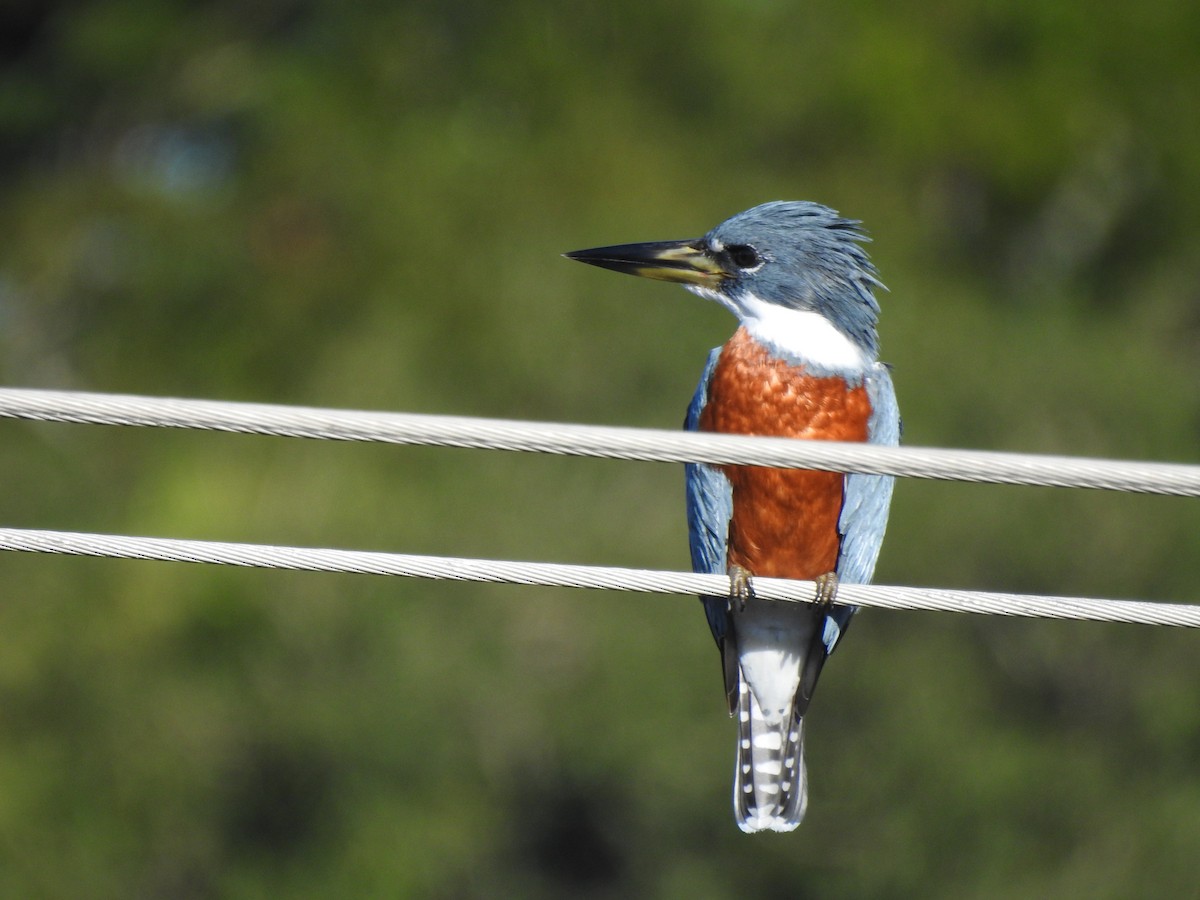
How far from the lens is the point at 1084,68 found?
15242mm

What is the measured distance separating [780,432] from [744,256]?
0.61m

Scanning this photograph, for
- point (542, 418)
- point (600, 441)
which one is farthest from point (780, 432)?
point (542, 418)

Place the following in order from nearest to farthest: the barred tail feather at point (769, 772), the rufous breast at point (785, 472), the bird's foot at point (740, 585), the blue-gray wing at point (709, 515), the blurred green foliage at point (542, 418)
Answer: the bird's foot at point (740, 585) → the rufous breast at point (785, 472) → the blue-gray wing at point (709, 515) → the barred tail feather at point (769, 772) → the blurred green foliage at point (542, 418)

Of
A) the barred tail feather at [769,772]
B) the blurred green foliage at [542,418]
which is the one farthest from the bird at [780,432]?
the blurred green foliage at [542,418]

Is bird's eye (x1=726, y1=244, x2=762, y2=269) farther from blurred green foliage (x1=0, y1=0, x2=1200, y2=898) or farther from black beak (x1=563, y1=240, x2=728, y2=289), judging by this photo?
blurred green foliage (x1=0, y1=0, x2=1200, y2=898)

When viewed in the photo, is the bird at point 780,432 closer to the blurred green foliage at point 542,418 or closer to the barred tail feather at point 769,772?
the barred tail feather at point 769,772

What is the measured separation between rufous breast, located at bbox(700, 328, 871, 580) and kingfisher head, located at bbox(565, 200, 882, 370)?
0.29 ft

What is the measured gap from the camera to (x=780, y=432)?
3.32 meters

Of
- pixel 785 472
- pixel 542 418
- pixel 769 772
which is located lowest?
pixel 542 418

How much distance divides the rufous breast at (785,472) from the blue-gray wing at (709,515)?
3cm

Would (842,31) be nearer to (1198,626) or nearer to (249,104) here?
(249,104)

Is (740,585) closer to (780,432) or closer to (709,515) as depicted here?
(780,432)

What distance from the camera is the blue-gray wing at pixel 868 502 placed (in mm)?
3422

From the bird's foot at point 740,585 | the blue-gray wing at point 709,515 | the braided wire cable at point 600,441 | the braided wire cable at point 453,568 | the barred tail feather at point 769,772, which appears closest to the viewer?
the braided wire cable at point 600,441
